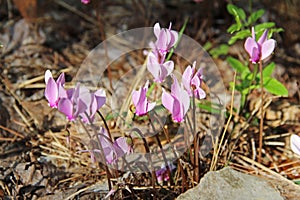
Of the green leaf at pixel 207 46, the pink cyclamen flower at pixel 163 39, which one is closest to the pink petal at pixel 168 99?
the pink cyclamen flower at pixel 163 39

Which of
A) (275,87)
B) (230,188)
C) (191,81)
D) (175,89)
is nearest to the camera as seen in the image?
(175,89)

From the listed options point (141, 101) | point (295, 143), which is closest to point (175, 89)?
point (141, 101)

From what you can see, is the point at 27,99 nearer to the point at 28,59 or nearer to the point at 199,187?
the point at 28,59

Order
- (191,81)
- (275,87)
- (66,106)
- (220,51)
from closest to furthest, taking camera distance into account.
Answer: (66,106) < (191,81) < (275,87) < (220,51)

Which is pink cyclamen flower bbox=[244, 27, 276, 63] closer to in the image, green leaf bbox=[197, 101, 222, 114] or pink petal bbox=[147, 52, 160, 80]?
pink petal bbox=[147, 52, 160, 80]

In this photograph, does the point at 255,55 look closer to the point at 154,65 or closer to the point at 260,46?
the point at 260,46

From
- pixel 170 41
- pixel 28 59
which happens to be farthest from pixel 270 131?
pixel 28 59

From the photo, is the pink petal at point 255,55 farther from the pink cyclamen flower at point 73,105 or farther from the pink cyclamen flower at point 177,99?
the pink cyclamen flower at point 73,105
